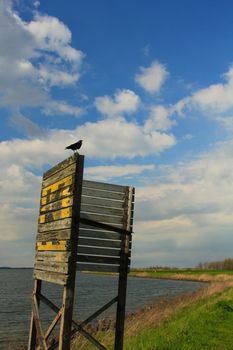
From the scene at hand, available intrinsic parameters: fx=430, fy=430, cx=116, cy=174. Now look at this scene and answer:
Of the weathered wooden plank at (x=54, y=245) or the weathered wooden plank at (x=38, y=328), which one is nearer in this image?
the weathered wooden plank at (x=54, y=245)

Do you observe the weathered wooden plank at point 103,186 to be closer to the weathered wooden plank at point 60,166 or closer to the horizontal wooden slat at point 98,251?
the weathered wooden plank at point 60,166

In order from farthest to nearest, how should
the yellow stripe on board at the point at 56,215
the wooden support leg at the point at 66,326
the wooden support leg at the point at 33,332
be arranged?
1. the wooden support leg at the point at 33,332
2. the yellow stripe on board at the point at 56,215
3. the wooden support leg at the point at 66,326

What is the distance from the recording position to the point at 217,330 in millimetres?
14352

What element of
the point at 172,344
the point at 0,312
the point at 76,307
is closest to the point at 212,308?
the point at 172,344

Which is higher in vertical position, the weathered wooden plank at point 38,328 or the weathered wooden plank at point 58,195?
the weathered wooden plank at point 58,195

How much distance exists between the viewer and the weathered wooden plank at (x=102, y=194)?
29.0ft

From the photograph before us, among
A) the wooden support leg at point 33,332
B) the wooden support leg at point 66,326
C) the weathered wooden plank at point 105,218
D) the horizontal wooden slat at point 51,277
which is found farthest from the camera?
the wooden support leg at point 33,332

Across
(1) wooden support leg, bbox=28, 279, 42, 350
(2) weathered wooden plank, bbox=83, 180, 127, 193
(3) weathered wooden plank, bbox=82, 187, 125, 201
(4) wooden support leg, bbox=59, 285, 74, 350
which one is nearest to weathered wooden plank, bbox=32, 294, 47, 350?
(1) wooden support leg, bbox=28, 279, 42, 350

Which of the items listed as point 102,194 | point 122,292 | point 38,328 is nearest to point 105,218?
point 102,194

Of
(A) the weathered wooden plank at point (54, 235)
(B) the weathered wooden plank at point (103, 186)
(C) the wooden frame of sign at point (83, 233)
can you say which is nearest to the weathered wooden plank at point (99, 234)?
(C) the wooden frame of sign at point (83, 233)

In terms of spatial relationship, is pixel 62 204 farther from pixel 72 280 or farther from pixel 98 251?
pixel 72 280

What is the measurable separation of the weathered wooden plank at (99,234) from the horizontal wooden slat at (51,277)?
2.98ft

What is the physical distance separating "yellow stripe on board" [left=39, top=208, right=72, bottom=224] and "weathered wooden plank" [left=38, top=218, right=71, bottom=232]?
0.08 metres

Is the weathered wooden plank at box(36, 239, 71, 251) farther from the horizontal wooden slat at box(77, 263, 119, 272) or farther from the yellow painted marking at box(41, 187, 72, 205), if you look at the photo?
the yellow painted marking at box(41, 187, 72, 205)
